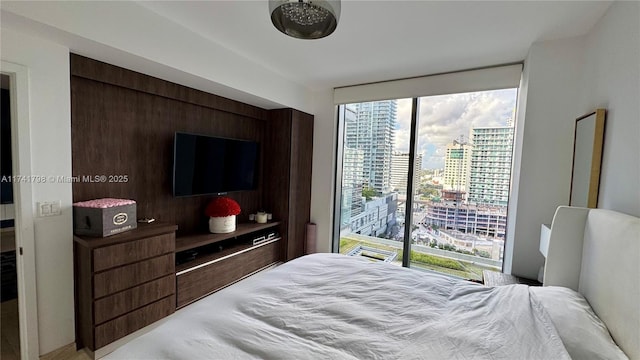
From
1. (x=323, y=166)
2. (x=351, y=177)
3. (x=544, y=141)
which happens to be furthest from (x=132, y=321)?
(x=544, y=141)

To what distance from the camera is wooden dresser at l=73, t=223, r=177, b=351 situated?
1791mm

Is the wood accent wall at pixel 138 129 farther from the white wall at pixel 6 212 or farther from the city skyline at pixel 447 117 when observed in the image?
the city skyline at pixel 447 117

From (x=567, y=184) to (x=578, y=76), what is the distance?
2.84 ft

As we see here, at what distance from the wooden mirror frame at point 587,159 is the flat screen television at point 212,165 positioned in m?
3.12

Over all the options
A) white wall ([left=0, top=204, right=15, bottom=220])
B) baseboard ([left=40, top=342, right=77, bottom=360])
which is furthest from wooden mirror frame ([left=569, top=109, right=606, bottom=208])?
white wall ([left=0, top=204, right=15, bottom=220])

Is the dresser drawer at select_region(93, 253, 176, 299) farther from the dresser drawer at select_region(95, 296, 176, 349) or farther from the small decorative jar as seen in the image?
the small decorative jar

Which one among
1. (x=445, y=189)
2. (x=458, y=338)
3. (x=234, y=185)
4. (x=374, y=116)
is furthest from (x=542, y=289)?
(x=234, y=185)

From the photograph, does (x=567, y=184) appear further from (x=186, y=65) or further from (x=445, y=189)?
(x=186, y=65)

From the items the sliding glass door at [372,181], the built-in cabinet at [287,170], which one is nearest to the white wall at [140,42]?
the built-in cabinet at [287,170]

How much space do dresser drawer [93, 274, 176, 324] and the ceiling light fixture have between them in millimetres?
2177

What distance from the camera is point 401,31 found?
2061 mm

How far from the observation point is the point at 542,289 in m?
1.44

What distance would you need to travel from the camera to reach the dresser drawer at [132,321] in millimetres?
1832

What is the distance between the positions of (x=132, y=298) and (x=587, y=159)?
11.3ft
